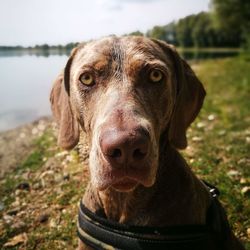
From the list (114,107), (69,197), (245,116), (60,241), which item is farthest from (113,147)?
(245,116)

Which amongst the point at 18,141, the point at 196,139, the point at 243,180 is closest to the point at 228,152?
the point at 196,139

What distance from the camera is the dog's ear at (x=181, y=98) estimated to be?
3.30 meters

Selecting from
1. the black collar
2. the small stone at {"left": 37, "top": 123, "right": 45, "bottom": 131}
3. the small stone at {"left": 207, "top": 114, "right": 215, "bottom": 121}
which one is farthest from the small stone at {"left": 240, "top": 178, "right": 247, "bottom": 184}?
the small stone at {"left": 37, "top": 123, "right": 45, "bottom": 131}

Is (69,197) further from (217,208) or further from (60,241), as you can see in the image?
(217,208)

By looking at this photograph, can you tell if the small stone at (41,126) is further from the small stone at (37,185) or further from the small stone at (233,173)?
the small stone at (233,173)

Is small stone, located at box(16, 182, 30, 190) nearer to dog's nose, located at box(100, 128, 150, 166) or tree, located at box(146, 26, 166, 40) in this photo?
tree, located at box(146, 26, 166, 40)

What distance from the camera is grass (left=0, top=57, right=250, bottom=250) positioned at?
14.7 ft

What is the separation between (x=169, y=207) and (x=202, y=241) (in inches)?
13.4

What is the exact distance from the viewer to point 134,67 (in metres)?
3.00

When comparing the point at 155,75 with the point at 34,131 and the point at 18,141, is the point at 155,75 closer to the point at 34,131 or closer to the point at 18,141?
the point at 18,141

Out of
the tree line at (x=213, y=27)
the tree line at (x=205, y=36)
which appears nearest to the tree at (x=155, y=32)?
the tree line at (x=213, y=27)

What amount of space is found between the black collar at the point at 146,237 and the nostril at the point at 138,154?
2.26ft

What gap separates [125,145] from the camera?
226 cm

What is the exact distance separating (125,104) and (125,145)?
0.47 m
